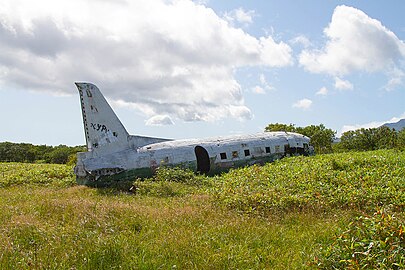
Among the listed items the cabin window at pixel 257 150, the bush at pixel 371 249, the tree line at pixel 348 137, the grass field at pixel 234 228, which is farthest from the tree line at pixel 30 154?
the bush at pixel 371 249

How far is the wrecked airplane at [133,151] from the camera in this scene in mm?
22078

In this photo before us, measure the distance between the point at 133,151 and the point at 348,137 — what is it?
1880 inches

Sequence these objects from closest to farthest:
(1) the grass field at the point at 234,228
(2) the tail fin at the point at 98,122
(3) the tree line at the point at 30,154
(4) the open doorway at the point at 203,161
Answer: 1. (1) the grass field at the point at 234,228
2. (2) the tail fin at the point at 98,122
3. (4) the open doorway at the point at 203,161
4. (3) the tree line at the point at 30,154

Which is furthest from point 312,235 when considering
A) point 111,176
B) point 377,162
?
point 111,176

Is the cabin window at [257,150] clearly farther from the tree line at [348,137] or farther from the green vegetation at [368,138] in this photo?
the green vegetation at [368,138]

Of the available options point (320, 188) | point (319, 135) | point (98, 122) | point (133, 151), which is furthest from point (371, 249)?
point (319, 135)

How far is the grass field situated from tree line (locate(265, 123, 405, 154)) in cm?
4230

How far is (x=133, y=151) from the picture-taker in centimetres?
2364

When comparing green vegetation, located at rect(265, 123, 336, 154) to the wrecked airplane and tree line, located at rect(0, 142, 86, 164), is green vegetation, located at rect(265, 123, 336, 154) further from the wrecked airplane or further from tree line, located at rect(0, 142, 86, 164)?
tree line, located at rect(0, 142, 86, 164)

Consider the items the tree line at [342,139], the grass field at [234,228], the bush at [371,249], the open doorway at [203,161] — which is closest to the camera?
the bush at [371,249]

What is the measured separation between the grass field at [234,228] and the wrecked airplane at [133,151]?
4.06m

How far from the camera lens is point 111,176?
22.1 meters

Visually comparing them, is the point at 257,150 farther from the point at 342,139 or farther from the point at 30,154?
the point at 30,154

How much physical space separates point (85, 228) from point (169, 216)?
282 centimetres
